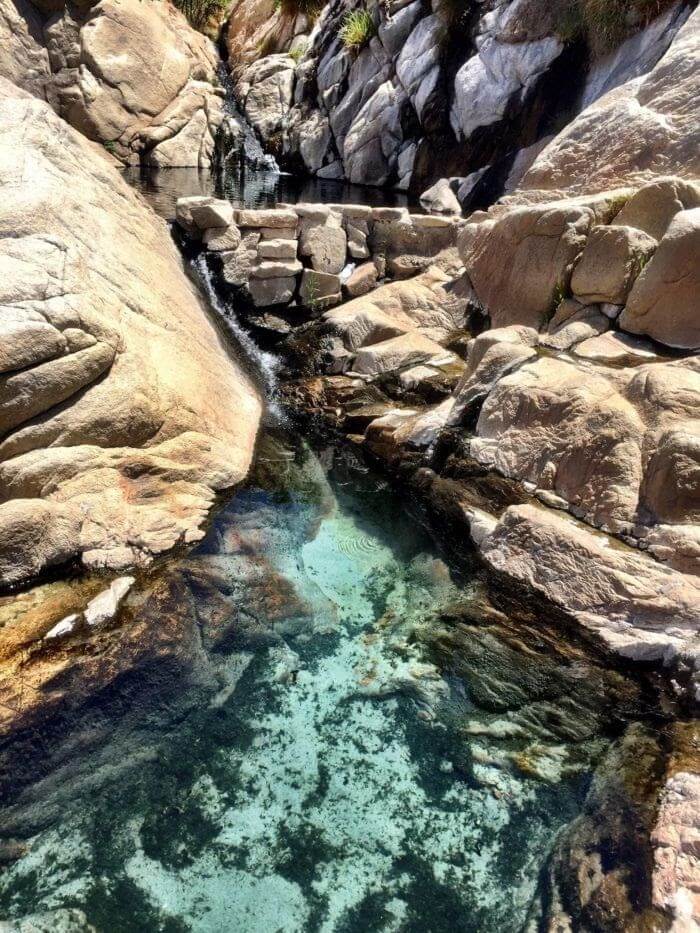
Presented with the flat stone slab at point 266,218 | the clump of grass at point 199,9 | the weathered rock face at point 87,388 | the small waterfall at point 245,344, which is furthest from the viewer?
the clump of grass at point 199,9

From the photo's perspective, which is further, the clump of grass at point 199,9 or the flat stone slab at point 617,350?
the clump of grass at point 199,9

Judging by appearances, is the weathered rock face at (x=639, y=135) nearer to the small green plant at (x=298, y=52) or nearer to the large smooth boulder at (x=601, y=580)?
the large smooth boulder at (x=601, y=580)

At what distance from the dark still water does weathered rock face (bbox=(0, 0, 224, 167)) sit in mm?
1049

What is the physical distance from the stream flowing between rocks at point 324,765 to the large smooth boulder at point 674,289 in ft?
10.5

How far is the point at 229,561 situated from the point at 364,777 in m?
2.25

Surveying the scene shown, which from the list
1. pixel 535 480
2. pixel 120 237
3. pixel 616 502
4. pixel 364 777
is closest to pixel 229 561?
pixel 364 777

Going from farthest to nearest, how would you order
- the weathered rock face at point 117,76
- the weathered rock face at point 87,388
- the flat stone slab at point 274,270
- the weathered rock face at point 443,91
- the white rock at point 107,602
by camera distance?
the weathered rock face at point 117,76
the weathered rock face at point 443,91
the flat stone slab at point 274,270
the weathered rock face at point 87,388
the white rock at point 107,602

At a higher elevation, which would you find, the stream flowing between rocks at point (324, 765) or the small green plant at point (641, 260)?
the small green plant at point (641, 260)

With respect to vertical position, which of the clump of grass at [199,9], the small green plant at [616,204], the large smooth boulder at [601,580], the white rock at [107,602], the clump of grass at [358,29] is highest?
the clump of grass at [199,9]

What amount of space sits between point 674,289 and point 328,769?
540cm

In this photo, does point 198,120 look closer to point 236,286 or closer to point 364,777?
point 236,286

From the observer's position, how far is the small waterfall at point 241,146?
18453 millimetres

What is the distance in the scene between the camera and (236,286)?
9477 millimetres

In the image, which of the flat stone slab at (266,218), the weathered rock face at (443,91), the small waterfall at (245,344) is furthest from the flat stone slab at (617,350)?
the weathered rock face at (443,91)
